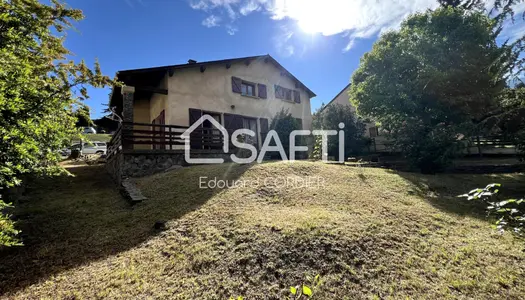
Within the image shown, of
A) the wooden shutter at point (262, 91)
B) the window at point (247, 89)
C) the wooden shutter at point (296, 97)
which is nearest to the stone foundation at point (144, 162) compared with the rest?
the window at point (247, 89)

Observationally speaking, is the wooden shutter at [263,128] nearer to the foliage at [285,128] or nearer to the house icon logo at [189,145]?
the foliage at [285,128]

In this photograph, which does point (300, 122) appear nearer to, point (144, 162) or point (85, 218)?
point (144, 162)

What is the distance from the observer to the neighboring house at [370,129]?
67.7 ft

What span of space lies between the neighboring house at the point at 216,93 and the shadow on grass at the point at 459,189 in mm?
9867

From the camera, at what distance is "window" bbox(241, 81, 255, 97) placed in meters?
15.9

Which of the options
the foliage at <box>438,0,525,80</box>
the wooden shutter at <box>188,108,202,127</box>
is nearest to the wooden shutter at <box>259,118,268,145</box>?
the wooden shutter at <box>188,108,202,127</box>

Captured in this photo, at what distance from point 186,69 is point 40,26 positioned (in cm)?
876

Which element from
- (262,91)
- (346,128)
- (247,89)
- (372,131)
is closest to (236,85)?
(247,89)

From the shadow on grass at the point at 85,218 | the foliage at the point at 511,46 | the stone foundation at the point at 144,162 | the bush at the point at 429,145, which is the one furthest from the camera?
the bush at the point at 429,145

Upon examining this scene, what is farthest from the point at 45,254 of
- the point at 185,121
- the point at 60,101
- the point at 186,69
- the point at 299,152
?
the point at 299,152

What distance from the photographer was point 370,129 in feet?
88.7

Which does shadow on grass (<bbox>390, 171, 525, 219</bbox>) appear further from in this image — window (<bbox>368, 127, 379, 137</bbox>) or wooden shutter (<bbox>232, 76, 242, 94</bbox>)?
window (<bbox>368, 127, 379, 137</bbox>)

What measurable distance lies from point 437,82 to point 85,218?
16.6 m

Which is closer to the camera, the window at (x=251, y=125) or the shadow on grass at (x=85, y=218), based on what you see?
the shadow on grass at (x=85, y=218)
